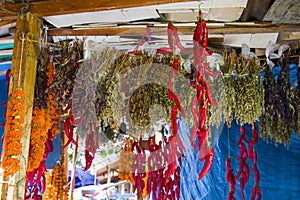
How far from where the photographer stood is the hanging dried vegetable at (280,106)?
2.73 m

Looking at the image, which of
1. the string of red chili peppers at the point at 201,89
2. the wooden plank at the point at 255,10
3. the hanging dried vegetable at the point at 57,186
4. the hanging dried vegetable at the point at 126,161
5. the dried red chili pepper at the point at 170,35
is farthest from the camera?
the hanging dried vegetable at the point at 126,161

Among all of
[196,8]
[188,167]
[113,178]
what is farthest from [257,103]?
[113,178]

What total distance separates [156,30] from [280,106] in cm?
122

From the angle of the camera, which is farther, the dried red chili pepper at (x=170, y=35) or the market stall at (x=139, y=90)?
the market stall at (x=139, y=90)

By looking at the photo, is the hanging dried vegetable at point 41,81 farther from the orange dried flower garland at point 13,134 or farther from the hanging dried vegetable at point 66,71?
the orange dried flower garland at point 13,134

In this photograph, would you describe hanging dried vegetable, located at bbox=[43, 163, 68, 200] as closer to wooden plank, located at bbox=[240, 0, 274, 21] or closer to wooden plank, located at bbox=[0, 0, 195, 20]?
wooden plank, located at bbox=[0, 0, 195, 20]

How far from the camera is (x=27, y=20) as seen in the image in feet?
8.66

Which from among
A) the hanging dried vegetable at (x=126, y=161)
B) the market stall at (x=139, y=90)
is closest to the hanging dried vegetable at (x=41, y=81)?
the market stall at (x=139, y=90)

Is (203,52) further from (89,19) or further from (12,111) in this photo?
(12,111)

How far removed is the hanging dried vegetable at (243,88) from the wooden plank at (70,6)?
31.4 inches

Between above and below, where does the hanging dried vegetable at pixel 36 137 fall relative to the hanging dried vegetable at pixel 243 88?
below

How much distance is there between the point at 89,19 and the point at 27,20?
1.64ft

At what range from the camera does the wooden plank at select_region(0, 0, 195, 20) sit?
2516 mm

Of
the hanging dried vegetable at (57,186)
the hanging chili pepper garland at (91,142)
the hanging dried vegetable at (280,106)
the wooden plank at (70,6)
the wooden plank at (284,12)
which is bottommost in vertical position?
the hanging dried vegetable at (57,186)
